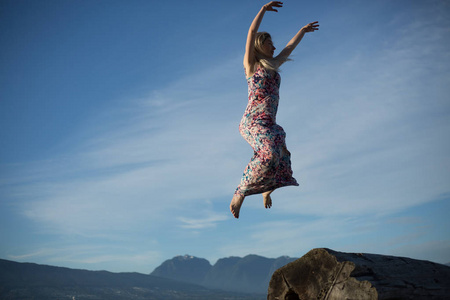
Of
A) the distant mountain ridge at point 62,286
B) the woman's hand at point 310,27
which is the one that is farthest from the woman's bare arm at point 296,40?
the distant mountain ridge at point 62,286

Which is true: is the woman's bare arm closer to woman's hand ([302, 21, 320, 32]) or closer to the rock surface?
woman's hand ([302, 21, 320, 32])

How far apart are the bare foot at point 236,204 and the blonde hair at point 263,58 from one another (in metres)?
1.97

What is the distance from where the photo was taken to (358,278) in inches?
132

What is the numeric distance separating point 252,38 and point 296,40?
3.86ft

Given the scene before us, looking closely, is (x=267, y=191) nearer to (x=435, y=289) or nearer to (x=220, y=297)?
(x=435, y=289)

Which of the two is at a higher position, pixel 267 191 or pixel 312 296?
pixel 267 191

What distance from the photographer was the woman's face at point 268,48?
574 cm

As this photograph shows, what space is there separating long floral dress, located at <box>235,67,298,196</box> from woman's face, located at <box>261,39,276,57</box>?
0.32 metres

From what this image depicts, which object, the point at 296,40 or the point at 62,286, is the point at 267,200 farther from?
the point at 62,286

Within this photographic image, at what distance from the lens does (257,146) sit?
5.34m

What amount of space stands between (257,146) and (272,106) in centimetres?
69

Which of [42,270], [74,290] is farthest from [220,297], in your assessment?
[42,270]

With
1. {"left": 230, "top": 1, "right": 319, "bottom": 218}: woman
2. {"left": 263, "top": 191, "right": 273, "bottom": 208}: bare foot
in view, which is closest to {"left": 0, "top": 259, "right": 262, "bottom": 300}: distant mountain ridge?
{"left": 263, "top": 191, "right": 273, "bottom": 208}: bare foot

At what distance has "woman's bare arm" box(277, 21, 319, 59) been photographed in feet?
19.8
